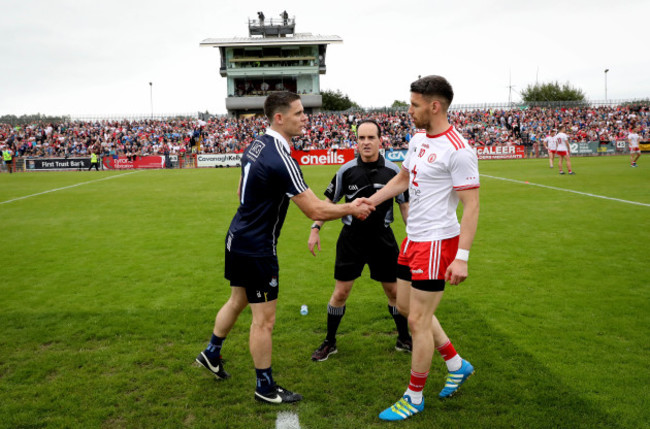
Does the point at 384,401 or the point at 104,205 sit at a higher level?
the point at 104,205

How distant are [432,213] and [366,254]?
142cm

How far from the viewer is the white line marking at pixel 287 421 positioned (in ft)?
11.6

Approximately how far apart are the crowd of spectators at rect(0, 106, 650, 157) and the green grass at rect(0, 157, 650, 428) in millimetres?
33460

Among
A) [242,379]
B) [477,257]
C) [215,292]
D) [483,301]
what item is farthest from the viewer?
[477,257]

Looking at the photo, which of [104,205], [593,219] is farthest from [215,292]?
[104,205]

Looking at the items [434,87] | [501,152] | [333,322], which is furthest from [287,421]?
[501,152]

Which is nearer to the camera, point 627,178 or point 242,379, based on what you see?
point 242,379

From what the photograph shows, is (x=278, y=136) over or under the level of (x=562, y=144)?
under

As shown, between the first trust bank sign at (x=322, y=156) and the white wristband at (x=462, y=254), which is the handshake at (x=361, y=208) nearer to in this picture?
the white wristband at (x=462, y=254)

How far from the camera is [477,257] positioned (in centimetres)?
842

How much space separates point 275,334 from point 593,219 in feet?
31.1

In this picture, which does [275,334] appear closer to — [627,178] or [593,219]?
[593,219]

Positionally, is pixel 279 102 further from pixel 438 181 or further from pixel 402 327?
pixel 402 327

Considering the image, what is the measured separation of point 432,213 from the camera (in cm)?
354
